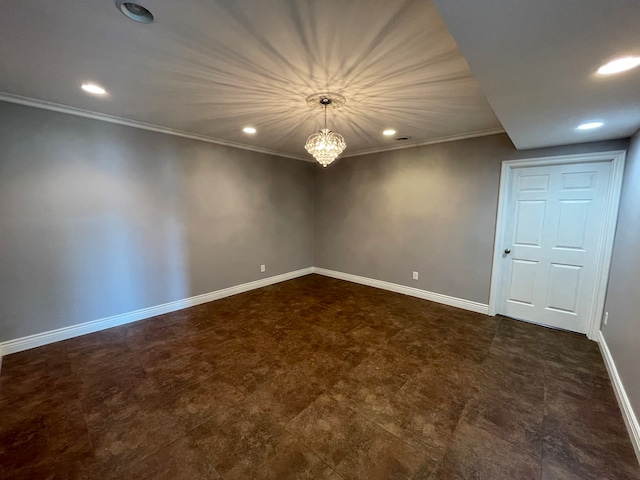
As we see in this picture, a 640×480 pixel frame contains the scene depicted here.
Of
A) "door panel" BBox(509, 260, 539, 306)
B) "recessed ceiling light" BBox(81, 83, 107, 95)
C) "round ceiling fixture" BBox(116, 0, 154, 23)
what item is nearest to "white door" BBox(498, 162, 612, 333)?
"door panel" BBox(509, 260, 539, 306)

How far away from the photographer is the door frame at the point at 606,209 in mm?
2711

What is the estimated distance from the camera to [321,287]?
470 cm

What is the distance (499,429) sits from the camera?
68.8 inches

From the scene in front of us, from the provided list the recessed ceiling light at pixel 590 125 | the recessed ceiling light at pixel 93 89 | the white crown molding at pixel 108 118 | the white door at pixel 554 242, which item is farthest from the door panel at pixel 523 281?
the recessed ceiling light at pixel 93 89

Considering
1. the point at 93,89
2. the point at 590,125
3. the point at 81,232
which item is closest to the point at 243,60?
the point at 93,89

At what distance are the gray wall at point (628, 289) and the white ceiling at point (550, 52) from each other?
2.03ft

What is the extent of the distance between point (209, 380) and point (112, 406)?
2.14 feet

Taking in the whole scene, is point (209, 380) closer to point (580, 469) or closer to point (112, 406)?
point (112, 406)

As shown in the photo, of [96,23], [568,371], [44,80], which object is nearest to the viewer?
[96,23]

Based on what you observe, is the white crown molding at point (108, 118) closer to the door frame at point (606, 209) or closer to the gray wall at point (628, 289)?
the door frame at point (606, 209)

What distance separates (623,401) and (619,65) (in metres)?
2.20

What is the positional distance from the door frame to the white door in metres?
0.04

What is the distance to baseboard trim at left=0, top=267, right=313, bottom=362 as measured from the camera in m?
2.62

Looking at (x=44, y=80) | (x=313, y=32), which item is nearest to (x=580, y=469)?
(x=313, y=32)
